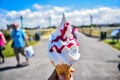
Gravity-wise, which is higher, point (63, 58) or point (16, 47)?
point (63, 58)

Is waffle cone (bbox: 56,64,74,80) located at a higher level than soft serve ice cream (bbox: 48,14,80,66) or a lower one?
lower

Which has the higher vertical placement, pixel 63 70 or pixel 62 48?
pixel 62 48

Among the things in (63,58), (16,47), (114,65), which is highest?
(63,58)

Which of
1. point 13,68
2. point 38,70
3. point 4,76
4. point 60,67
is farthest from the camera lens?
point 13,68

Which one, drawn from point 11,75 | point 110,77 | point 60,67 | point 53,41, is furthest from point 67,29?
point 11,75

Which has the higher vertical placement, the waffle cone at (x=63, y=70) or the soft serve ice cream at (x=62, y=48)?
the soft serve ice cream at (x=62, y=48)

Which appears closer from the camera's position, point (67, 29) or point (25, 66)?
point (67, 29)

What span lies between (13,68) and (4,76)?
5.22 feet

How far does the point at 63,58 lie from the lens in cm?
400

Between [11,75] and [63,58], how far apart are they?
6.16 meters

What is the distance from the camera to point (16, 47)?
37.6 ft

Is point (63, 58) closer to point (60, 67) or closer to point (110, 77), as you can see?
point (60, 67)

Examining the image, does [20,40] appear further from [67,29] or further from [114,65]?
[67,29]

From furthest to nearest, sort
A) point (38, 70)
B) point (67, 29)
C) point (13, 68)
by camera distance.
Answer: point (13, 68) < point (38, 70) < point (67, 29)
